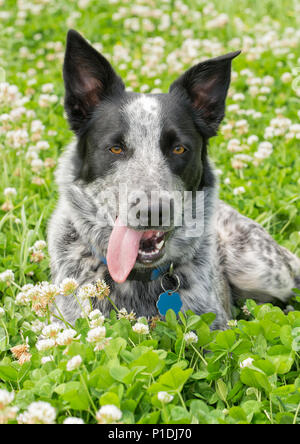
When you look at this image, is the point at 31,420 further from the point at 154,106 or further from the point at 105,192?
the point at 154,106

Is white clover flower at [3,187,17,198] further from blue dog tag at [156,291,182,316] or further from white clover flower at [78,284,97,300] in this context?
white clover flower at [78,284,97,300]

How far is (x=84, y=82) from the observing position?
3326mm

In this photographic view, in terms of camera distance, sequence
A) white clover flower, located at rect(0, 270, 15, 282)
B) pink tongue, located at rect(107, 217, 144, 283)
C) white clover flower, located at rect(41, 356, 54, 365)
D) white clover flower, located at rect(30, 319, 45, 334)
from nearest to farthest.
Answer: white clover flower, located at rect(41, 356, 54, 365), white clover flower, located at rect(30, 319, 45, 334), pink tongue, located at rect(107, 217, 144, 283), white clover flower, located at rect(0, 270, 15, 282)

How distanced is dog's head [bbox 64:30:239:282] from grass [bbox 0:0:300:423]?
493 mm

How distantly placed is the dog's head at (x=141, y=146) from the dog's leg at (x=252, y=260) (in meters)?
0.83

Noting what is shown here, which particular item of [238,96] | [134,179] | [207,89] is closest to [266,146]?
[238,96]

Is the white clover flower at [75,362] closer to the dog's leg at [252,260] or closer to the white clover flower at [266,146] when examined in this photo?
the dog's leg at [252,260]

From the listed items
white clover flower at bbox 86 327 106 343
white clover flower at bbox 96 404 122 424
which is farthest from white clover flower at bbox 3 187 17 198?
white clover flower at bbox 96 404 122 424

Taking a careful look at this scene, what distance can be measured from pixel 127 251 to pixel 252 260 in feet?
5.08

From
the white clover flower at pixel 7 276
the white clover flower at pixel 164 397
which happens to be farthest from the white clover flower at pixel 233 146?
the white clover flower at pixel 164 397

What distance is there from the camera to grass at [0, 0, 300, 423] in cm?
216

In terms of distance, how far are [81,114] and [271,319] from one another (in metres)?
1.64

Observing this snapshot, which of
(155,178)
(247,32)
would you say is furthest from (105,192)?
(247,32)

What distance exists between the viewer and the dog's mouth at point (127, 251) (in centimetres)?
289
